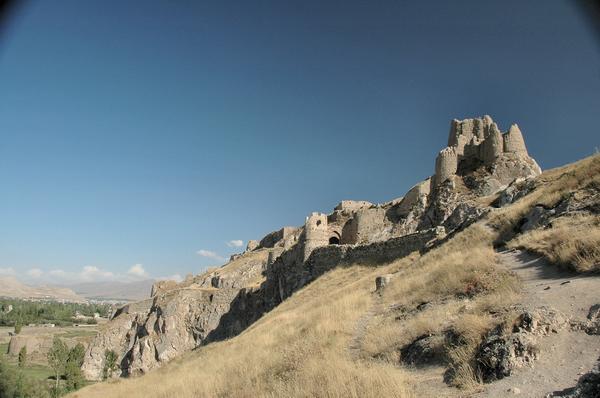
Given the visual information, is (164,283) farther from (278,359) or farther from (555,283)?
(555,283)

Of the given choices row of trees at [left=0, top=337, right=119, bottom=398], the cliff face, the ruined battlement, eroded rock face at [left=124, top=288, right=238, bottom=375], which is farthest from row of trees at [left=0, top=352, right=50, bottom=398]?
the ruined battlement

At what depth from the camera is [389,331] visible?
8.59 metres

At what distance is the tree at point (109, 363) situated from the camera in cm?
4422

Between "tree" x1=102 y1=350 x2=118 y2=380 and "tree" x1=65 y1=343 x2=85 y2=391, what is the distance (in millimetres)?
3067

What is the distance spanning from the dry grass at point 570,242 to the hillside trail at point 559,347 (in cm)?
39

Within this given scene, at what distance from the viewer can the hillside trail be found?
478 centimetres

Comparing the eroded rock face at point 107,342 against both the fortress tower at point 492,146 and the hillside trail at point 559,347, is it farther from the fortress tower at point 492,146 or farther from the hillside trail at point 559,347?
the hillside trail at point 559,347

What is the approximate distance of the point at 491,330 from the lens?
6.30 m

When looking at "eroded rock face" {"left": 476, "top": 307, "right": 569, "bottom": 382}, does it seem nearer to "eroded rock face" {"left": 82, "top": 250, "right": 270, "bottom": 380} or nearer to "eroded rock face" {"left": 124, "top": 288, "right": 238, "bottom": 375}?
"eroded rock face" {"left": 82, "top": 250, "right": 270, "bottom": 380}

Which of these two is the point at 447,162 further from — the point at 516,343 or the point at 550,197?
the point at 516,343

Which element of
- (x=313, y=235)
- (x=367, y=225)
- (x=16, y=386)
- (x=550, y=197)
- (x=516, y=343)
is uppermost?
(x=367, y=225)

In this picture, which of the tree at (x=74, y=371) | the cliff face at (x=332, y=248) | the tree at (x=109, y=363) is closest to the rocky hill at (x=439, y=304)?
the cliff face at (x=332, y=248)

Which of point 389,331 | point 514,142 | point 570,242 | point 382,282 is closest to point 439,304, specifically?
point 389,331

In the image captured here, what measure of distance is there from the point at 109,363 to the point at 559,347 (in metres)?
48.3
